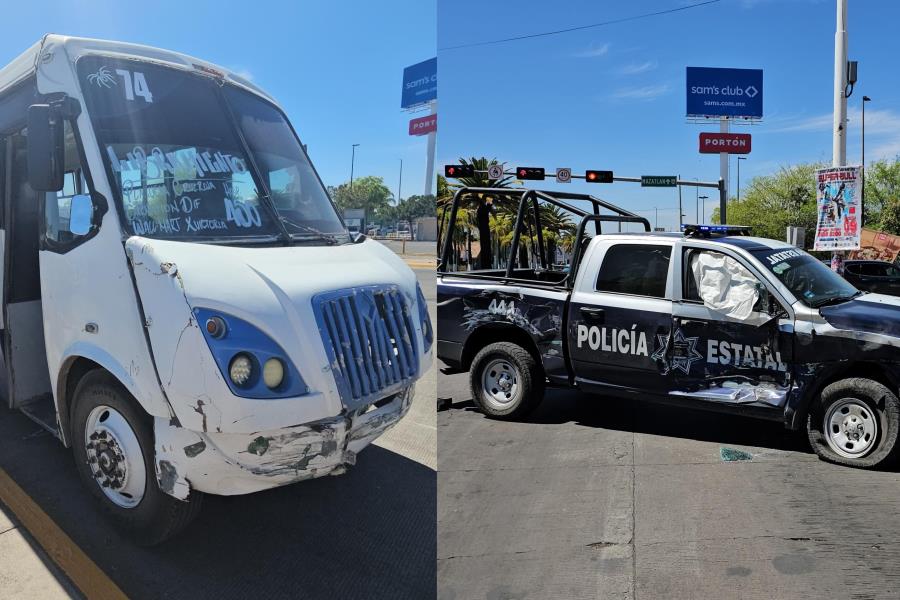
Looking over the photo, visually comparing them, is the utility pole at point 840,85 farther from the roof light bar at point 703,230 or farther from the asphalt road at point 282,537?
the asphalt road at point 282,537

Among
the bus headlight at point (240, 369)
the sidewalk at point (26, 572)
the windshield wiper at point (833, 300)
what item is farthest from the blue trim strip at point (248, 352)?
the windshield wiper at point (833, 300)

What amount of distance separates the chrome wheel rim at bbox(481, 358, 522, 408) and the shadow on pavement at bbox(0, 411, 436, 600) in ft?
6.04

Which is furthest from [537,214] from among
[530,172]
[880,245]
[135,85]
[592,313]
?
[880,245]

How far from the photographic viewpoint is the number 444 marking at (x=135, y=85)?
3.74m

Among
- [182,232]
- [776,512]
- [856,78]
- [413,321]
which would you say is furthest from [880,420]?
[856,78]

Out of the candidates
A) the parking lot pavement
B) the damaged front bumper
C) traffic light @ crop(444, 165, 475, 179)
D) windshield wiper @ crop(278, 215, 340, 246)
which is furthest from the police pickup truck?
the damaged front bumper

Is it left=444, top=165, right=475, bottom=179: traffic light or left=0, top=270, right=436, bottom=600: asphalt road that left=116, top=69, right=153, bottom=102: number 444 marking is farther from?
left=0, top=270, right=436, bottom=600: asphalt road

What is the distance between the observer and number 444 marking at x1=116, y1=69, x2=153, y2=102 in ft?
12.3

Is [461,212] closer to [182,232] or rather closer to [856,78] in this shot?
[182,232]

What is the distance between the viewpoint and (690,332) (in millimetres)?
5422

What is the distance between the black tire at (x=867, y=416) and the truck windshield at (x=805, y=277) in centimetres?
65

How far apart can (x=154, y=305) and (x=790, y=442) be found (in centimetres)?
481

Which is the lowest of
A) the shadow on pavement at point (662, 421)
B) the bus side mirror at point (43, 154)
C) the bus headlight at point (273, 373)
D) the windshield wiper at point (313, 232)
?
the shadow on pavement at point (662, 421)

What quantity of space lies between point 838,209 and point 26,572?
48.7 feet
